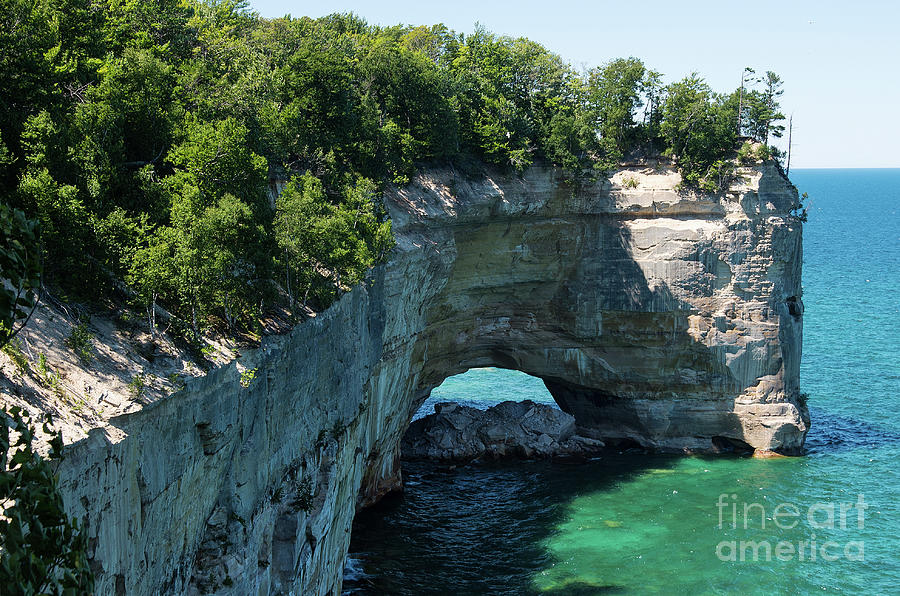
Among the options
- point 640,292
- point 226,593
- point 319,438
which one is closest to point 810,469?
point 640,292

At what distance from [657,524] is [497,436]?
12.3 meters

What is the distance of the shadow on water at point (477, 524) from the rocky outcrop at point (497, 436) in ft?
3.13

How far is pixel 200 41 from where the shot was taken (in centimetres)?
3647

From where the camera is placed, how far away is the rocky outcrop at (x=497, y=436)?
50156mm

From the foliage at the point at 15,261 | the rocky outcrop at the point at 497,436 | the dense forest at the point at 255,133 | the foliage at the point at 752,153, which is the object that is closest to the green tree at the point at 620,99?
the dense forest at the point at 255,133

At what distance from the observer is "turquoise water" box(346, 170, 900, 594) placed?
3575cm

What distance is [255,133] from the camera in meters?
28.5

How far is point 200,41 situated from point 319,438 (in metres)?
18.9

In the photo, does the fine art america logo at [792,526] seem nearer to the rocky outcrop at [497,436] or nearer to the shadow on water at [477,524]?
the shadow on water at [477,524]

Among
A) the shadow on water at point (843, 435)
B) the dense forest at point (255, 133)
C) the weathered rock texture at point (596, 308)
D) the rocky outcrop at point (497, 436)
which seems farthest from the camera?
the rocky outcrop at point (497, 436)

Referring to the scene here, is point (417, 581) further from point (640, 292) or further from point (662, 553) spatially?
point (640, 292)

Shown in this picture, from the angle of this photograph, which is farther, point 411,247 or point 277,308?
point 411,247

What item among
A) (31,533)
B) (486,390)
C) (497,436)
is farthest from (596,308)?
(31,533)

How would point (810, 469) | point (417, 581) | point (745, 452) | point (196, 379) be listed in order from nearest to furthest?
point (196, 379)
point (417, 581)
point (810, 469)
point (745, 452)
